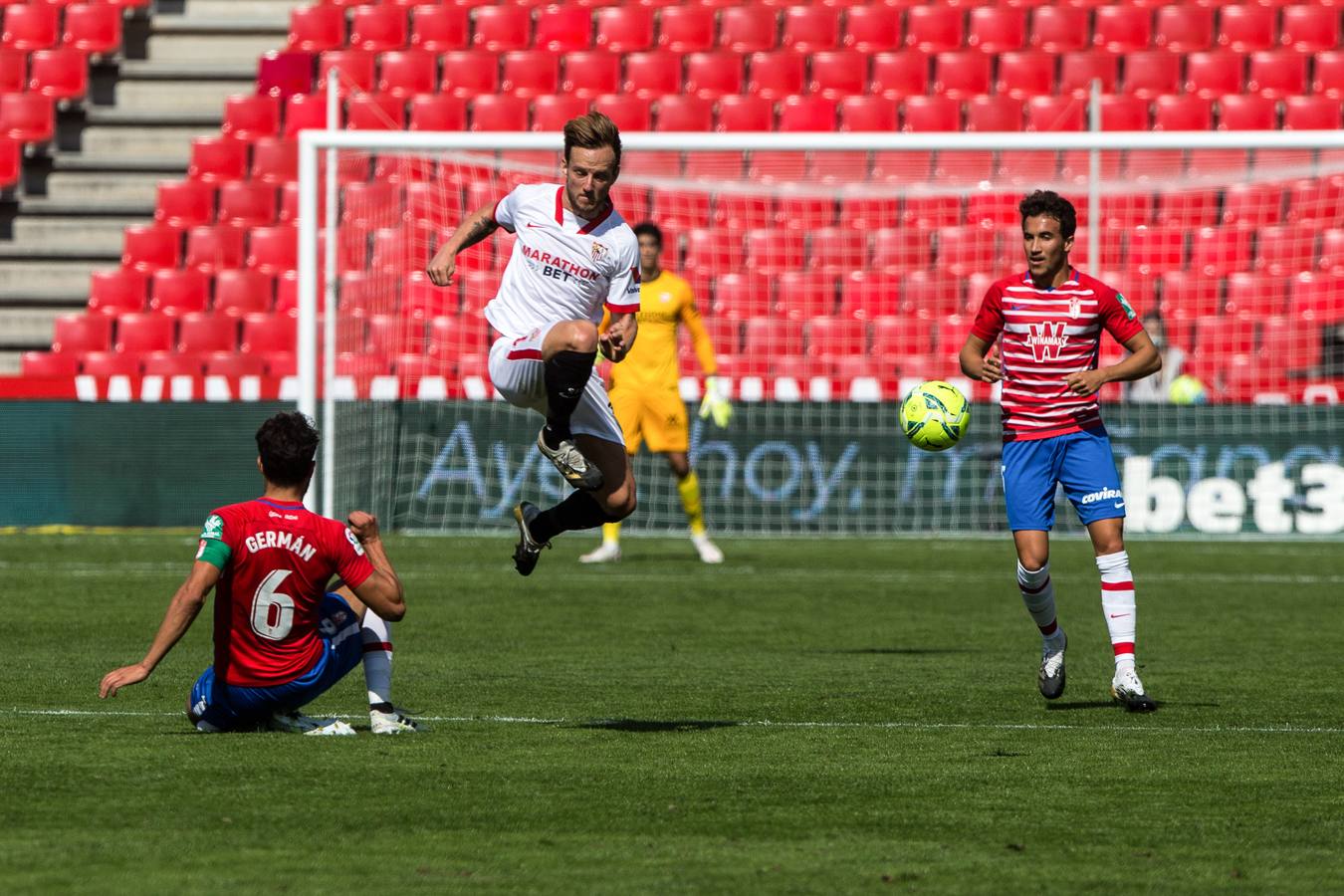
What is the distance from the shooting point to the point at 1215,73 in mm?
22328

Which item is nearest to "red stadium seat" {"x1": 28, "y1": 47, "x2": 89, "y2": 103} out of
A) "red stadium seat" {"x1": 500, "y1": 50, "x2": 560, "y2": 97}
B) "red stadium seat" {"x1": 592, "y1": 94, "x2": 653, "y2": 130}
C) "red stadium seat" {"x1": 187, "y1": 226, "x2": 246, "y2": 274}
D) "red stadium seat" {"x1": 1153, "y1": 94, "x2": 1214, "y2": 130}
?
Answer: "red stadium seat" {"x1": 187, "y1": 226, "x2": 246, "y2": 274}

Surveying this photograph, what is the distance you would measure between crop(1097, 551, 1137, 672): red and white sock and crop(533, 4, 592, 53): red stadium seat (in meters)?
15.9

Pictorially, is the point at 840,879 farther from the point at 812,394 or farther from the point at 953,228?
the point at 953,228

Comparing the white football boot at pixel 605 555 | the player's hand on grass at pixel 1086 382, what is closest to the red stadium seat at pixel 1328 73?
the white football boot at pixel 605 555

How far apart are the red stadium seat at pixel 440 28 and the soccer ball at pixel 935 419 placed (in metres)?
15.6

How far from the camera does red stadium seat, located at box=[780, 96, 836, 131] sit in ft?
72.6

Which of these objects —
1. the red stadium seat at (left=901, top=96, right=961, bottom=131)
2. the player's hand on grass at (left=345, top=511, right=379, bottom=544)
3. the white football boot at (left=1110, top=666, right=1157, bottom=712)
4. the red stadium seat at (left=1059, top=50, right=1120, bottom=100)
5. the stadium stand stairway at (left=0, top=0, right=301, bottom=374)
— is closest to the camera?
the player's hand on grass at (left=345, top=511, right=379, bottom=544)

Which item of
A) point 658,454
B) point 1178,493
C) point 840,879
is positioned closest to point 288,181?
point 658,454

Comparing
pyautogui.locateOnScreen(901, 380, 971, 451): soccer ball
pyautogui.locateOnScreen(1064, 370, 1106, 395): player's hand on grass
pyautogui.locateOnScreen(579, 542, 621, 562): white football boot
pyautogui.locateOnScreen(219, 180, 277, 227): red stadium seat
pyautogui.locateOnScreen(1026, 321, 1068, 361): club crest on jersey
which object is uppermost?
pyautogui.locateOnScreen(219, 180, 277, 227): red stadium seat

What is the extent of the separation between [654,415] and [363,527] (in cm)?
861

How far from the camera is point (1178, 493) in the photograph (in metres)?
18.2

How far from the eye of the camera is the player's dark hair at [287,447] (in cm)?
663

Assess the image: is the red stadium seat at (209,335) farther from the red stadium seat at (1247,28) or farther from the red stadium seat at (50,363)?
the red stadium seat at (1247,28)

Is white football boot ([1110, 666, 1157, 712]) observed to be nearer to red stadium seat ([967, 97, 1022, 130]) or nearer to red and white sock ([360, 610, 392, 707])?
red and white sock ([360, 610, 392, 707])
